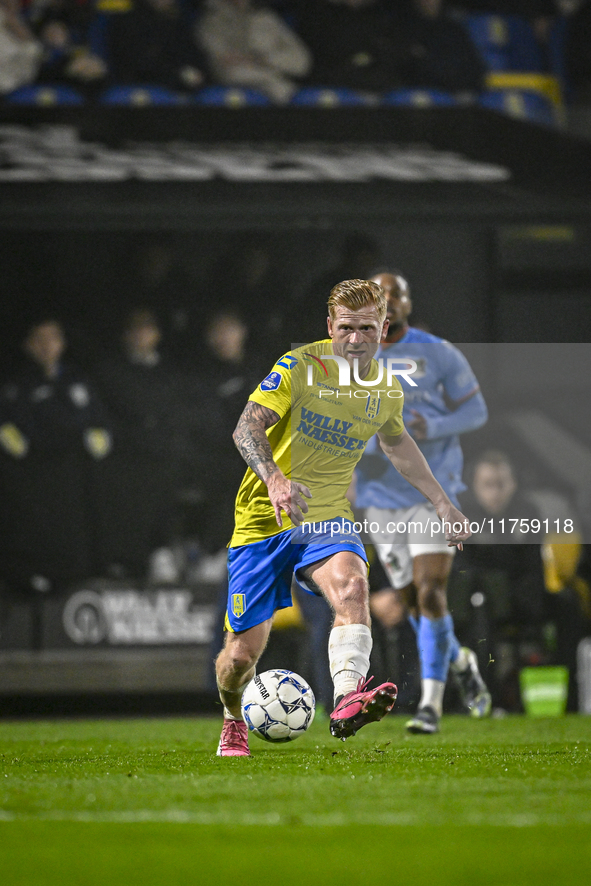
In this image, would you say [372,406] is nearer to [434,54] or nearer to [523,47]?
[434,54]

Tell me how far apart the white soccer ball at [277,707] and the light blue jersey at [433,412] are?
73.6 inches

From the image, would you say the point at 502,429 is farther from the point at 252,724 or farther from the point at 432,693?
the point at 252,724

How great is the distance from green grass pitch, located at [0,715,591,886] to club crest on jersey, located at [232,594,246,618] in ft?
1.81

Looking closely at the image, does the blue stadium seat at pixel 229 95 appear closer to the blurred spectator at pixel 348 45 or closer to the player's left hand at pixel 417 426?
the blurred spectator at pixel 348 45

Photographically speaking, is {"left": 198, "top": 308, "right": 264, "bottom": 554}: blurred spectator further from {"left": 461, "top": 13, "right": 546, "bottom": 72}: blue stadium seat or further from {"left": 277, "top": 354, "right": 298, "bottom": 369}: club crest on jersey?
{"left": 277, "top": 354, "right": 298, "bottom": 369}: club crest on jersey

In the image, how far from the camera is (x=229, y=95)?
10578 millimetres

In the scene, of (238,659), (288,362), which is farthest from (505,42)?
(238,659)

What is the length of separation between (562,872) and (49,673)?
22.7ft

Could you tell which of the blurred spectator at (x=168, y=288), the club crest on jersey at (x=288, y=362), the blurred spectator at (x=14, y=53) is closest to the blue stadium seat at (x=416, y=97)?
the blurred spectator at (x=168, y=288)

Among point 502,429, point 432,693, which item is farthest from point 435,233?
point 432,693

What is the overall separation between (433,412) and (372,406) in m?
1.61

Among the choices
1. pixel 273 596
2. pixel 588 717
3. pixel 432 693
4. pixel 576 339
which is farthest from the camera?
pixel 576 339

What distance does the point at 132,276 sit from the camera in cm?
1015

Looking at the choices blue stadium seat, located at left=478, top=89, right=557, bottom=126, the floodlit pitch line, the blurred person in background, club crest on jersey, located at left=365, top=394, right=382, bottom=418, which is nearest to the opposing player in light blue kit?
club crest on jersey, located at left=365, top=394, right=382, bottom=418
